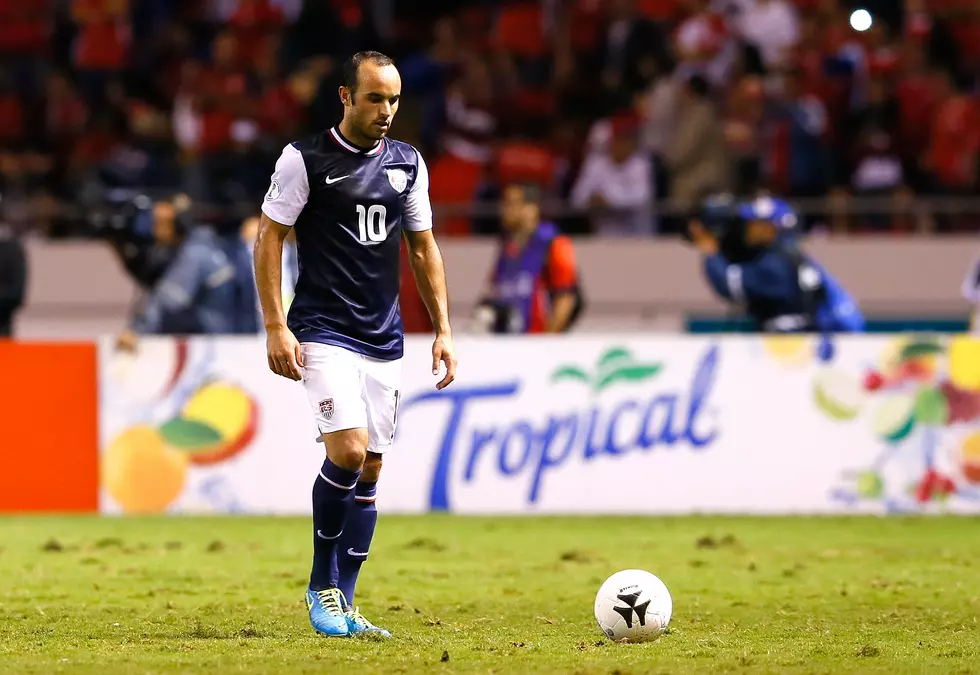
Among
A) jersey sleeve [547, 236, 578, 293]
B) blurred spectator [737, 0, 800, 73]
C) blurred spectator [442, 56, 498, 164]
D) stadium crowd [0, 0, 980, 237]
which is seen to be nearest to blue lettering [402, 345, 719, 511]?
jersey sleeve [547, 236, 578, 293]

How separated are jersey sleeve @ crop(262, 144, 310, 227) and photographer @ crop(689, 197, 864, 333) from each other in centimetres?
665

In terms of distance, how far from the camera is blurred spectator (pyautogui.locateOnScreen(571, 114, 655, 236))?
16.0 meters

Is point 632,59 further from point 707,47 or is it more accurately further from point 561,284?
point 561,284

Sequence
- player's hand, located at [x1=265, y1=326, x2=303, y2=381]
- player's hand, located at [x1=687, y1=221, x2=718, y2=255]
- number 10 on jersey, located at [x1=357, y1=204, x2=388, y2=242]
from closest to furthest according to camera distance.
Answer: player's hand, located at [x1=265, y1=326, x2=303, y2=381] < number 10 on jersey, located at [x1=357, y1=204, x2=388, y2=242] < player's hand, located at [x1=687, y1=221, x2=718, y2=255]

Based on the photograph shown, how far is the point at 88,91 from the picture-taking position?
59.7ft

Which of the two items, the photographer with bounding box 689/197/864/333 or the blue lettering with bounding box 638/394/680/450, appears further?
the photographer with bounding box 689/197/864/333

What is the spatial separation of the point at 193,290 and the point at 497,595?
5728 millimetres

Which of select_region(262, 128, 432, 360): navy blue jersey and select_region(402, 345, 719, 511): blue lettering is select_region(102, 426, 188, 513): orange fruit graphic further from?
select_region(262, 128, 432, 360): navy blue jersey

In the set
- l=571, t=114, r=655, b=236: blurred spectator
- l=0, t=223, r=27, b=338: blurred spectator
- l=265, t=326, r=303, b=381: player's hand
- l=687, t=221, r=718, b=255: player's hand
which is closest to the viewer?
l=265, t=326, r=303, b=381: player's hand

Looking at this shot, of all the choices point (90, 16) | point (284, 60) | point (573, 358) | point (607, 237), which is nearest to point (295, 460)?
point (573, 358)

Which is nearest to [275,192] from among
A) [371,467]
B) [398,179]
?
[398,179]

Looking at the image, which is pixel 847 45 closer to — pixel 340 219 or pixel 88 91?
pixel 88 91

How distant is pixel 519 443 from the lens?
1212cm

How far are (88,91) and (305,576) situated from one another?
1065cm
